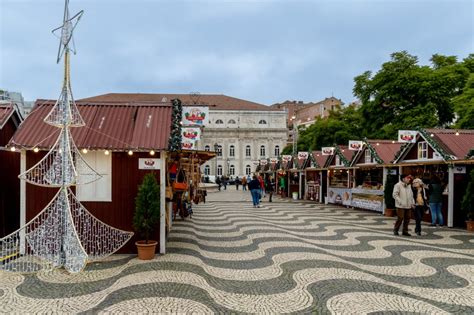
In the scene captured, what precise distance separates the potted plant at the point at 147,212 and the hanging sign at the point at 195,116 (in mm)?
4871

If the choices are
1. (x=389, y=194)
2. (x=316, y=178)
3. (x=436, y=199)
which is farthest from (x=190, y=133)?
(x=316, y=178)

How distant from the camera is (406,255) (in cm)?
870

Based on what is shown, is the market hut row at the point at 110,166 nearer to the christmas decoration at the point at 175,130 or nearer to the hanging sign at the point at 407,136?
the christmas decoration at the point at 175,130

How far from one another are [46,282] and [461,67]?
98.5 ft

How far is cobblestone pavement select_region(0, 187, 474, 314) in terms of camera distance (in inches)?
214

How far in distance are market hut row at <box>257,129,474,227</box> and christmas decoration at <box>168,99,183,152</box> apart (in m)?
9.56

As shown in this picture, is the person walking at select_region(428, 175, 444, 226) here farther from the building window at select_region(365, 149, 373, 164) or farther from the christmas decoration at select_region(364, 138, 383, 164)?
the building window at select_region(365, 149, 373, 164)

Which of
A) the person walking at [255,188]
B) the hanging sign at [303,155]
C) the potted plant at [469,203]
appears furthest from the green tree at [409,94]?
the potted plant at [469,203]

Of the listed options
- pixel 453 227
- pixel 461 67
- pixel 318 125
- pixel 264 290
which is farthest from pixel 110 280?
pixel 318 125

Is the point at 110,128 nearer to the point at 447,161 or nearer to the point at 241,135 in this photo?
the point at 447,161

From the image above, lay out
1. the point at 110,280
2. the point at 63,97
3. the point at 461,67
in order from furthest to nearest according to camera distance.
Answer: the point at 461,67 → the point at 63,97 → the point at 110,280

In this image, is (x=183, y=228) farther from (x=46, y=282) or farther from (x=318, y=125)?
(x=318, y=125)

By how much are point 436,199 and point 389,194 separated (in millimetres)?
3004

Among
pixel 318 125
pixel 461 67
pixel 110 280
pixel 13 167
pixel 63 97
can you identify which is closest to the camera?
pixel 110 280
